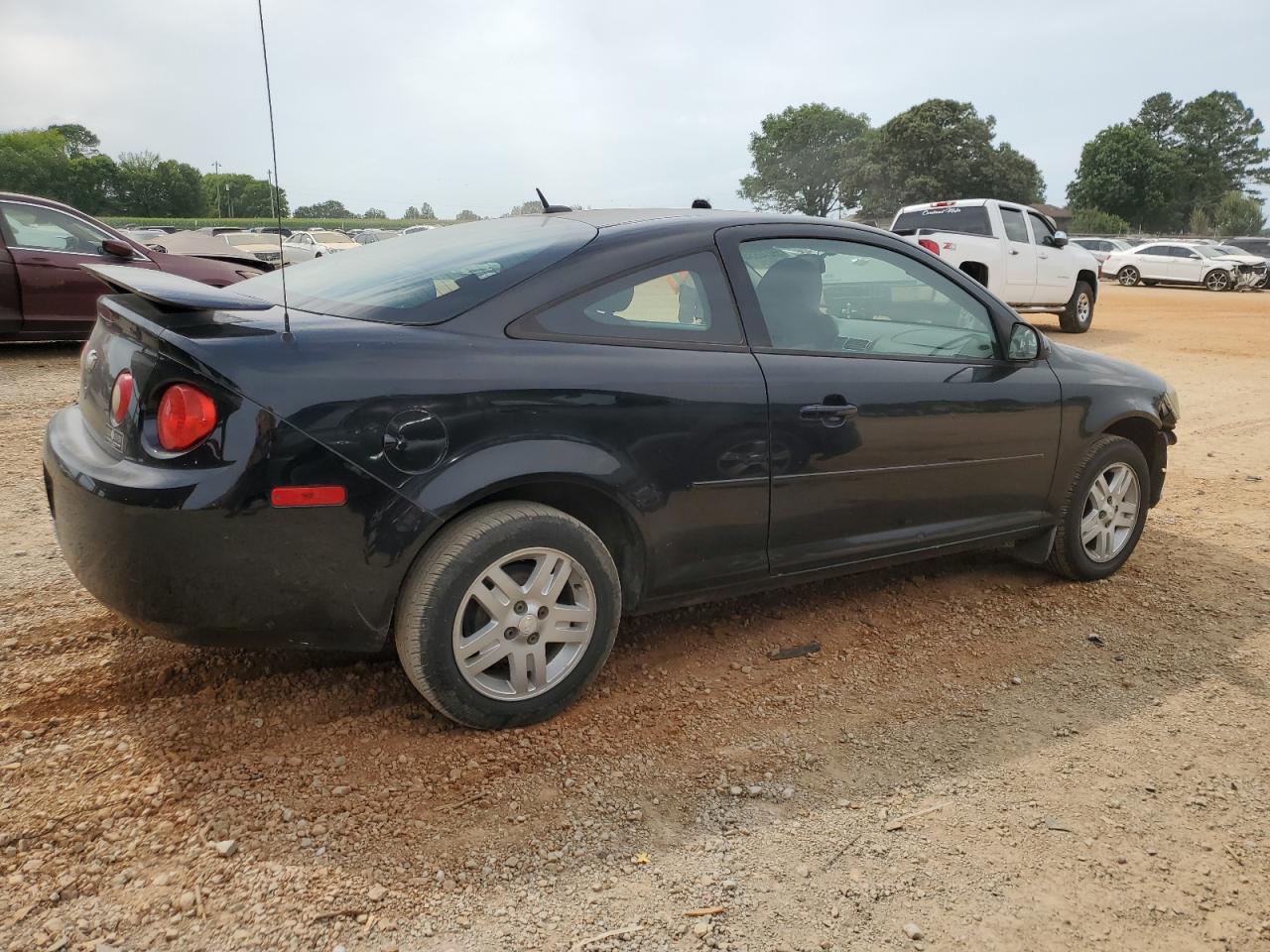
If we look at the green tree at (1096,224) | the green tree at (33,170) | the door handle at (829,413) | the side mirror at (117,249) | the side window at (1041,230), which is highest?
the green tree at (33,170)

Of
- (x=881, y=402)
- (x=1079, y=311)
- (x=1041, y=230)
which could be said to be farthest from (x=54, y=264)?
(x=1079, y=311)

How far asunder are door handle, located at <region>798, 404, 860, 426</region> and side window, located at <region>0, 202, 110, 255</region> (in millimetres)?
8130

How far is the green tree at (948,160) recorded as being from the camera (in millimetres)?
64750

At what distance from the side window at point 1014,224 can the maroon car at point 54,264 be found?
10331 mm

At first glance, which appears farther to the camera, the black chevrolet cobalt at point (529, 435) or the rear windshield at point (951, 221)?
the rear windshield at point (951, 221)

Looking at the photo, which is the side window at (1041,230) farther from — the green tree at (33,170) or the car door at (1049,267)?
the green tree at (33,170)

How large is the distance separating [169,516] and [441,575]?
2.25 ft

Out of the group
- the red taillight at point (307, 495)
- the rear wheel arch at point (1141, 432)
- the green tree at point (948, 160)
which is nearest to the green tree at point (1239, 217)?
the green tree at point (948, 160)

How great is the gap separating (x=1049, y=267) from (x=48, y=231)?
12677 mm

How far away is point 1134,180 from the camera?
7525 centimetres

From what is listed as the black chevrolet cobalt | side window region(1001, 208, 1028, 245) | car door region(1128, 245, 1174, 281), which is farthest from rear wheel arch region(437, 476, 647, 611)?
car door region(1128, 245, 1174, 281)

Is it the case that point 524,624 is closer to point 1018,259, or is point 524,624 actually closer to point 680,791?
point 680,791

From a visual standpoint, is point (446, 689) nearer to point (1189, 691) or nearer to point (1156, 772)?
point (1156, 772)

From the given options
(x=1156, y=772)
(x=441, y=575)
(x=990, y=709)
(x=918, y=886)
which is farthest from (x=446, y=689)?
(x=1156, y=772)
